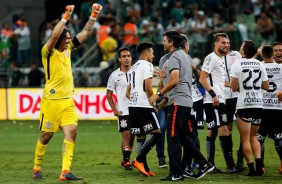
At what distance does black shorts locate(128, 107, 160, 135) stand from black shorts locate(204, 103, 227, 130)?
3.24 feet

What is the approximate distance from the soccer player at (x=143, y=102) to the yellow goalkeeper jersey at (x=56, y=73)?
148 centimetres

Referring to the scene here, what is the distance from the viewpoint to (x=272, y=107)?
15906 mm

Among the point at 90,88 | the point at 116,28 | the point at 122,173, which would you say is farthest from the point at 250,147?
the point at 116,28

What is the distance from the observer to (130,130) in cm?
1628

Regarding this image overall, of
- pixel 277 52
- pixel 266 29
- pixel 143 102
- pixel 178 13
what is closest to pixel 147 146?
pixel 143 102

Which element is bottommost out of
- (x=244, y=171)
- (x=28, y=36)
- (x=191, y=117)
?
(x=244, y=171)

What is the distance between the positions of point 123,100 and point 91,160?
4.92 ft

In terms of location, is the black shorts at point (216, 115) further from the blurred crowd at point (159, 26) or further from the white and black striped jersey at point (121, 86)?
the blurred crowd at point (159, 26)

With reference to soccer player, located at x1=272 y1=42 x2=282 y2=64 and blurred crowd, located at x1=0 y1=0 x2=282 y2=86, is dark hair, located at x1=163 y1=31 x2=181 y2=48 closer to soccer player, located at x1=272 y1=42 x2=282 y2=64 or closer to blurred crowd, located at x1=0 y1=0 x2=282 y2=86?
soccer player, located at x1=272 y1=42 x2=282 y2=64

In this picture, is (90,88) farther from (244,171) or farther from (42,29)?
(244,171)

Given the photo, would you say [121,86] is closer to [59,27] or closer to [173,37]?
[173,37]

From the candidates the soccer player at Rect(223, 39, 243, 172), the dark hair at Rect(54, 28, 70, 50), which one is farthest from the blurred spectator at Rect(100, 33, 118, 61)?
the dark hair at Rect(54, 28, 70, 50)

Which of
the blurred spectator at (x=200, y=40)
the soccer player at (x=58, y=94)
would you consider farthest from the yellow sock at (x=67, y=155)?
the blurred spectator at (x=200, y=40)

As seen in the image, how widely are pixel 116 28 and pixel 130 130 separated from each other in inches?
601
